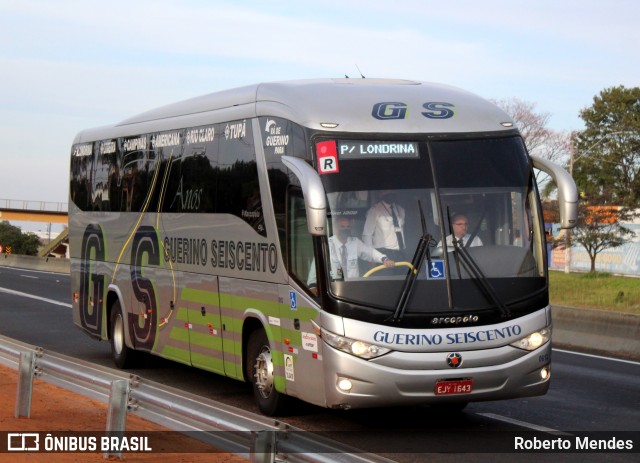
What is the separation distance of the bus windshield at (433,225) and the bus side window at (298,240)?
1.29 ft

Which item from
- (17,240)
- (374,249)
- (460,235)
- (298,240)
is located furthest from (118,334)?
(17,240)

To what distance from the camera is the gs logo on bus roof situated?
10.9 meters

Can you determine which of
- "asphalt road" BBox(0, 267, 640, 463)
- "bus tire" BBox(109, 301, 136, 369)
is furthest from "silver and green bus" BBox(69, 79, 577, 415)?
"bus tire" BBox(109, 301, 136, 369)

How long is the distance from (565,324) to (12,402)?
11917mm

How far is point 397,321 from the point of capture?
1009 cm

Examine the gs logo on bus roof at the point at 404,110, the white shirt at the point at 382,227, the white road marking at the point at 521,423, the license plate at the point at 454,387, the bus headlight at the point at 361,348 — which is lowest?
the white road marking at the point at 521,423

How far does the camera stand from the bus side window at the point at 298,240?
10719mm

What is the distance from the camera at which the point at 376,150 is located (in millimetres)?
10734

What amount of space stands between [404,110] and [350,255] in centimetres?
162

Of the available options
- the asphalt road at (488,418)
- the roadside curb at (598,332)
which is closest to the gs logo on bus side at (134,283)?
the asphalt road at (488,418)

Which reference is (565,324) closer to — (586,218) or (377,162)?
(377,162)

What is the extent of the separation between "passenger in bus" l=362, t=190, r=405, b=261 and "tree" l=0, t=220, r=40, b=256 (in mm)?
99570

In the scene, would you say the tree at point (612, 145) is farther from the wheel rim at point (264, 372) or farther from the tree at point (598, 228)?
the wheel rim at point (264, 372)

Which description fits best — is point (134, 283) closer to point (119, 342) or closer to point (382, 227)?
point (119, 342)
